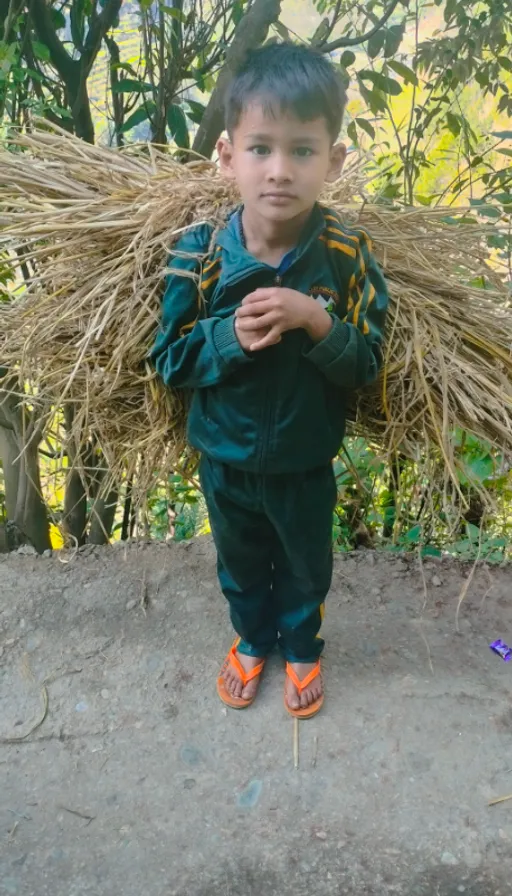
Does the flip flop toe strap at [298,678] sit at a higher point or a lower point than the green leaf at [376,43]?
lower

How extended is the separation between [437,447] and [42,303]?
3.10 ft

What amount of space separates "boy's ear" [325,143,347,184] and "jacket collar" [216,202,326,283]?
0.07 meters

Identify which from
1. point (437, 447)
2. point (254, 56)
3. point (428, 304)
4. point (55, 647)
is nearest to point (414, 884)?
point (437, 447)

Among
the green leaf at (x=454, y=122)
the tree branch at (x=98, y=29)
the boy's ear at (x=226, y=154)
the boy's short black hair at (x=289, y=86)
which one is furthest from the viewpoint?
the green leaf at (x=454, y=122)

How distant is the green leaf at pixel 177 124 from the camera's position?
77.4 inches

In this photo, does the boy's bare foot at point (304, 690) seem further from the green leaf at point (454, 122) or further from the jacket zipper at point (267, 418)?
the green leaf at point (454, 122)

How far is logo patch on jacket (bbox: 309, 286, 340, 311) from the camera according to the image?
1204mm

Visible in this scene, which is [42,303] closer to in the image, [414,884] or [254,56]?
[254,56]

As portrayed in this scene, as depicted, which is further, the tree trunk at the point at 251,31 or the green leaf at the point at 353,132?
the green leaf at the point at 353,132

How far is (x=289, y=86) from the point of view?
42.3 inches

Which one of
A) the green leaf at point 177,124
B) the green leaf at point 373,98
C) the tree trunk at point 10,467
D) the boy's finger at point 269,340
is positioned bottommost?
the tree trunk at point 10,467

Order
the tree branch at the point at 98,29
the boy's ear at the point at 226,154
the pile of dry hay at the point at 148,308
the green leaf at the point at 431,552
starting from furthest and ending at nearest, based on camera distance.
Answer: the green leaf at the point at 431,552
the tree branch at the point at 98,29
the pile of dry hay at the point at 148,308
the boy's ear at the point at 226,154

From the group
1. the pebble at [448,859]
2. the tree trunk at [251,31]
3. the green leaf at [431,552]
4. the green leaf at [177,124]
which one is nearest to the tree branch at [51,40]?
the green leaf at [177,124]

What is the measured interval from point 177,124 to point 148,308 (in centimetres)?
85
